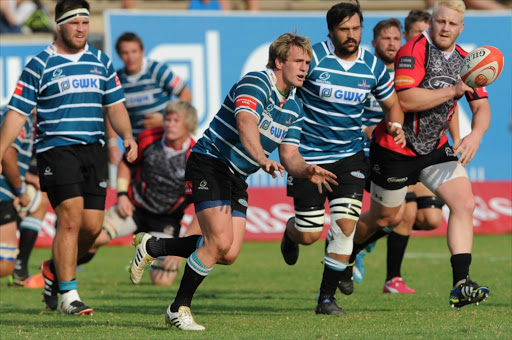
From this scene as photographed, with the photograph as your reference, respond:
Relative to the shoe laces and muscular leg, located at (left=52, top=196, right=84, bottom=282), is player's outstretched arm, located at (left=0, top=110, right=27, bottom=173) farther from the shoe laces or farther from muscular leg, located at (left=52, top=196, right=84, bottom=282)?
the shoe laces

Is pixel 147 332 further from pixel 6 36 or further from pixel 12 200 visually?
pixel 6 36

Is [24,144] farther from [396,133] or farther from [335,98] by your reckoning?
[396,133]

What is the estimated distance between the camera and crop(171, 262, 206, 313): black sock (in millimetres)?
7094

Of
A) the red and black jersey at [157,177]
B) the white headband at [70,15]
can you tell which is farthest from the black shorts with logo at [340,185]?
the red and black jersey at [157,177]

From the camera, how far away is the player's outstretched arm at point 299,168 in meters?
6.72

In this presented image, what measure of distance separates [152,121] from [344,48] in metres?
4.55

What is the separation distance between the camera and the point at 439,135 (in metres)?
8.18

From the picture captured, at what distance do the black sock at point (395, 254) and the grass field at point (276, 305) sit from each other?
265 mm

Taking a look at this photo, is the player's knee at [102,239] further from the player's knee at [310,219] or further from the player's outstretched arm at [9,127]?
the player's knee at [310,219]

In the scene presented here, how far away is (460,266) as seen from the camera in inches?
303

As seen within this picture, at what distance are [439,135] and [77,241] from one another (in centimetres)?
322

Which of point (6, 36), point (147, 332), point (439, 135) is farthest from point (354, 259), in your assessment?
point (6, 36)

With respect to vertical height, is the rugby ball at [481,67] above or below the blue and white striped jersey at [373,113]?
above

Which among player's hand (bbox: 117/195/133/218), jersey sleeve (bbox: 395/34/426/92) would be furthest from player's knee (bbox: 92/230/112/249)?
jersey sleeve (bbox: 395/34/426/92)
